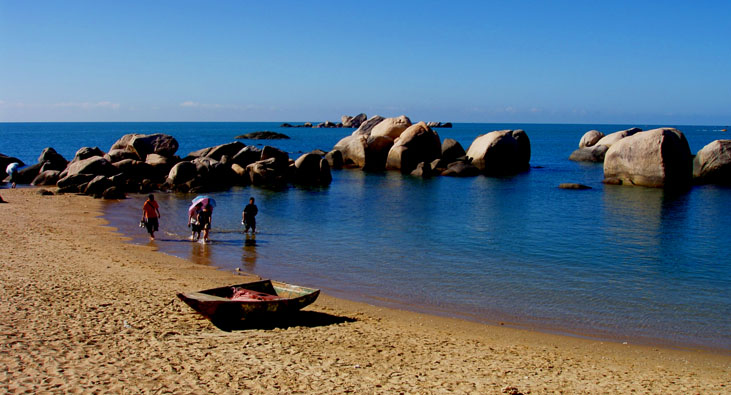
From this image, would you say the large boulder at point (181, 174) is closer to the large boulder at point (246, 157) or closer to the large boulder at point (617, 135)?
the large boulder at point (246, 157)

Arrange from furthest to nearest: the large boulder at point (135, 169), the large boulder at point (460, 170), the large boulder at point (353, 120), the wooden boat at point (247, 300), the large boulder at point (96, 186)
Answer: the large boulder at point (353, 120)
the large boulder at point (460, 170)
the large boulder at point (135, 169)
the large boulder at point (96, 186)
the wooden boat at point (247, 300)

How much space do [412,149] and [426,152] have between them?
4.22 feet

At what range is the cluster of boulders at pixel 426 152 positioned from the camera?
44.3 meters

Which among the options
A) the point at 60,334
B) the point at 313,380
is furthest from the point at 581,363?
the point at 60,334

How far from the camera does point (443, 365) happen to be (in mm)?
8680

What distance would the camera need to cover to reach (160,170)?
3653cm

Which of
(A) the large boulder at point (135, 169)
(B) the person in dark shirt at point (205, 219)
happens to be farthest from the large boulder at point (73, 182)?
(B) the person in dark shirt at point (205, 219)

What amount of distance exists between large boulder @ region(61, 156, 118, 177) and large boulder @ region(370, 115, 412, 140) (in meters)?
22.8

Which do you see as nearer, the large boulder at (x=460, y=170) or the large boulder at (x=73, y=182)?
the large boulder at (x=73, y=182)

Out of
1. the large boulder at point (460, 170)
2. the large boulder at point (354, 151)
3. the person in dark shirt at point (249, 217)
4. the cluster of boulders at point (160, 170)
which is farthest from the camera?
the large boulder at point (354, 151)

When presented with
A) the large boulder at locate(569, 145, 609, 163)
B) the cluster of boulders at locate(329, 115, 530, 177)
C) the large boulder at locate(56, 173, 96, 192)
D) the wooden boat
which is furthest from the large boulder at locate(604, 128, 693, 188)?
the large boulder at locate(56, 173, 96, 192)

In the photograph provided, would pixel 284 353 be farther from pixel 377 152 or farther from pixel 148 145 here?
pixel 377 152

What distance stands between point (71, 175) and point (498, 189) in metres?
24.1

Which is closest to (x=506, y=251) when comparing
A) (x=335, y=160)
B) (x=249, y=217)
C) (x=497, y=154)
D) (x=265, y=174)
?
(x=249, y=217)
